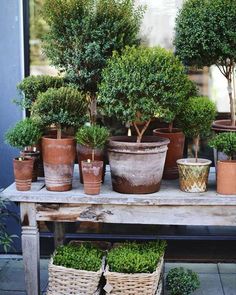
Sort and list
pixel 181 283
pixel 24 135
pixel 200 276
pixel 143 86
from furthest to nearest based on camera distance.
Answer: pixel 200 276 < pixel 181 283 < pixel 24 135 < pixel 143 86

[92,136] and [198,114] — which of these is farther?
[198,114]

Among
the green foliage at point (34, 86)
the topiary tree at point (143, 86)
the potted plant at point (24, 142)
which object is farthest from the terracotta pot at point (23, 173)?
the topiary tree at point (143, 86)

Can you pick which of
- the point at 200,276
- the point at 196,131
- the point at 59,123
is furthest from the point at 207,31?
the point at 200,276

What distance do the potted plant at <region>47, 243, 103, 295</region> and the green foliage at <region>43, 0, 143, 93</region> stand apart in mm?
1091

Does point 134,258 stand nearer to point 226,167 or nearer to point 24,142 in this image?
point 226,167

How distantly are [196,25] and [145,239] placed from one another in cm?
183

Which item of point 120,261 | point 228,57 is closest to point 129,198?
point 120,261

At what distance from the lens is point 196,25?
10.8ft

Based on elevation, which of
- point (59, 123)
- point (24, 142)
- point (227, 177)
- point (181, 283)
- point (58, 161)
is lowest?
point (181, 283)

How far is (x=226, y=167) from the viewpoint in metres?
3.22

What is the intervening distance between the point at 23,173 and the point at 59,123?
0.37 m

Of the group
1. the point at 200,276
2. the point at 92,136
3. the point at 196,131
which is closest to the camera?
the point at 92,136

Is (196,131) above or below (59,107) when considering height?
→ below

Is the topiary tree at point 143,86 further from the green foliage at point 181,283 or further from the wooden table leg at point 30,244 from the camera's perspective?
the green foliage at point 181,283
